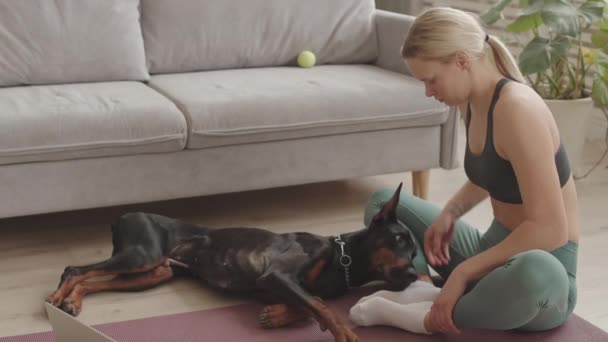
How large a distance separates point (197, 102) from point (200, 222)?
1.53 ft

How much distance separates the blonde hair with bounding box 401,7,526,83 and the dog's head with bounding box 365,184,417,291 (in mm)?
451

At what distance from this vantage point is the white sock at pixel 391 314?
2164 millimetres

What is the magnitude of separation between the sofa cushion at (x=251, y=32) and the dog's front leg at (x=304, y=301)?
130 cm

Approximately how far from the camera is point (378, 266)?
229cm

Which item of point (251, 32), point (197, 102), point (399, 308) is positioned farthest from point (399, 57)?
point (399, 308)

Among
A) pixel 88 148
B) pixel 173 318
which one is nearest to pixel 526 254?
pixel 173 318

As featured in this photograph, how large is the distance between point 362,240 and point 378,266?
0.30 feet

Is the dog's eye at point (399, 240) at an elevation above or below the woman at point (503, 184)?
below

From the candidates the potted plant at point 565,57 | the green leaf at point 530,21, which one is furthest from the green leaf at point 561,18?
the green leaf at point 530,21

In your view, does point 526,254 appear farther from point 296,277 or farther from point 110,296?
point 110,296

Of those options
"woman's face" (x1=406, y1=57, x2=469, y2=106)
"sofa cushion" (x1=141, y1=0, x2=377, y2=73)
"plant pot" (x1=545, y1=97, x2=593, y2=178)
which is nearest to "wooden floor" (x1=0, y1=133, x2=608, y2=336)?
"plant pot" (x1=545, y1=97, x2=593, y2=178)

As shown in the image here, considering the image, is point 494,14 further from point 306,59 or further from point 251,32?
point 251,32

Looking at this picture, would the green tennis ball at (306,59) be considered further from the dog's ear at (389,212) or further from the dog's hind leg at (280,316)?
the dog's hind leg at (280,316)

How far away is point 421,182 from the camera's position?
3.19 m
